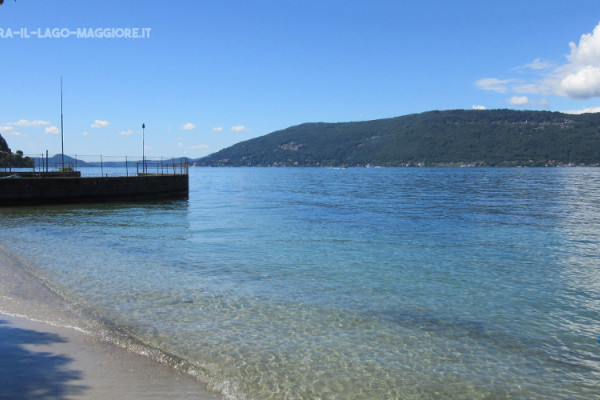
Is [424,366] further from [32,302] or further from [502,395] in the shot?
[32,302]

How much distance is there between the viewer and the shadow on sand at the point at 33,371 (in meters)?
4.95

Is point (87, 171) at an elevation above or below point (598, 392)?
above

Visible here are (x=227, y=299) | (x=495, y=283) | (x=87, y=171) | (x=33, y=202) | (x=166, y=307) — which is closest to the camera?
(x=166, y=307)

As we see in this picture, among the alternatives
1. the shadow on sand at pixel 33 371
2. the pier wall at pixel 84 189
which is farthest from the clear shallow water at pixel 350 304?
the pier wall at pixel 84 189

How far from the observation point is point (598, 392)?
5.48m

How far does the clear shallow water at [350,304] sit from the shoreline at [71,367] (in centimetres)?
48

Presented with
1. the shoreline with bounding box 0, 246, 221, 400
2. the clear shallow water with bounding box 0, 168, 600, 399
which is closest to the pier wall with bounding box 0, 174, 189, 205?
the clear shallow water with bounding box 0, 168, 600, 399

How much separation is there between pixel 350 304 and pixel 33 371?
5750 millimetres

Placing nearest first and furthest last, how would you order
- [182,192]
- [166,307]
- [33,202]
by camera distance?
1. [166,307]
2. [33,202]
3. [182,192]

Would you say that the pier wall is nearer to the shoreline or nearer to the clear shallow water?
the clear shallow water

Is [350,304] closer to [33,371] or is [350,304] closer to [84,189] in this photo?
[33,371]

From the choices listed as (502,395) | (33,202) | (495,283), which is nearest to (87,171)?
(33,202)

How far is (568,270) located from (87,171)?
4886 cm

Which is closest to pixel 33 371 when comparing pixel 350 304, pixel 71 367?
pixel 71 367
